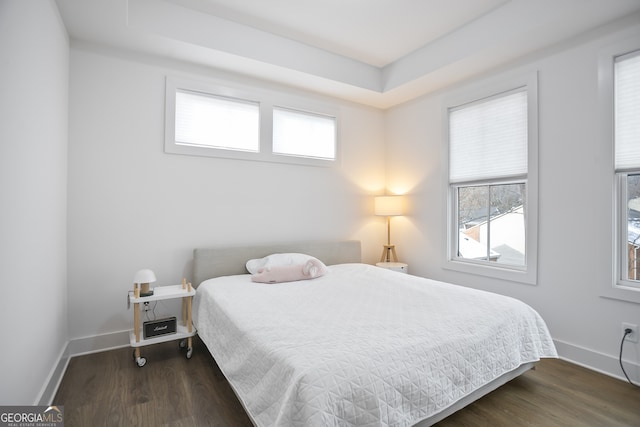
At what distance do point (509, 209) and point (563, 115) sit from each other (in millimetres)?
900

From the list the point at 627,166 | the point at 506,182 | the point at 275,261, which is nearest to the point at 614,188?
the point at 627,166

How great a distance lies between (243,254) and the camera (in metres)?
3.12

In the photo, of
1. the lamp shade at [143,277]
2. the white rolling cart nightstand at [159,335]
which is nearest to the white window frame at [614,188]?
the white rolling cart nightstand at [159,335]

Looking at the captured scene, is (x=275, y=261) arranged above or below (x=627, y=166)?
below

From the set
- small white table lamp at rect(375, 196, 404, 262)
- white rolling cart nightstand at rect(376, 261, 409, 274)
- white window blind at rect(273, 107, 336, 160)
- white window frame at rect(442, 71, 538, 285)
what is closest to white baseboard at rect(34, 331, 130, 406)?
white window blind at rect(273, 107, 336, 160)

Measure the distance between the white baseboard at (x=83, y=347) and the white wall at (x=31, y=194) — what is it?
72 millimetres

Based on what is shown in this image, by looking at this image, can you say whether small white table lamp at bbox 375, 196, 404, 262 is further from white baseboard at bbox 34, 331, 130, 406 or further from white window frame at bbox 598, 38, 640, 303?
white baseboard at bbox 34, 331, 130, 406

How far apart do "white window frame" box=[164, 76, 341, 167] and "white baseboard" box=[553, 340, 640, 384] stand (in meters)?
2.80

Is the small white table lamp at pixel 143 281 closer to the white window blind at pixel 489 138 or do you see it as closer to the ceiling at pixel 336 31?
the ceiling at pixel 336 31

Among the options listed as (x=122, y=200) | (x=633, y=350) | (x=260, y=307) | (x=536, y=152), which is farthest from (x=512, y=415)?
(x=122, y=200)

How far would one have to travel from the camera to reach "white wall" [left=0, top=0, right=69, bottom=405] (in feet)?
4.48

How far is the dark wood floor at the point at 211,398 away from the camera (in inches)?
69.9

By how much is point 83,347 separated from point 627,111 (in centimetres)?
450

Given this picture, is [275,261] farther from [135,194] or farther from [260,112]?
[260,112]
